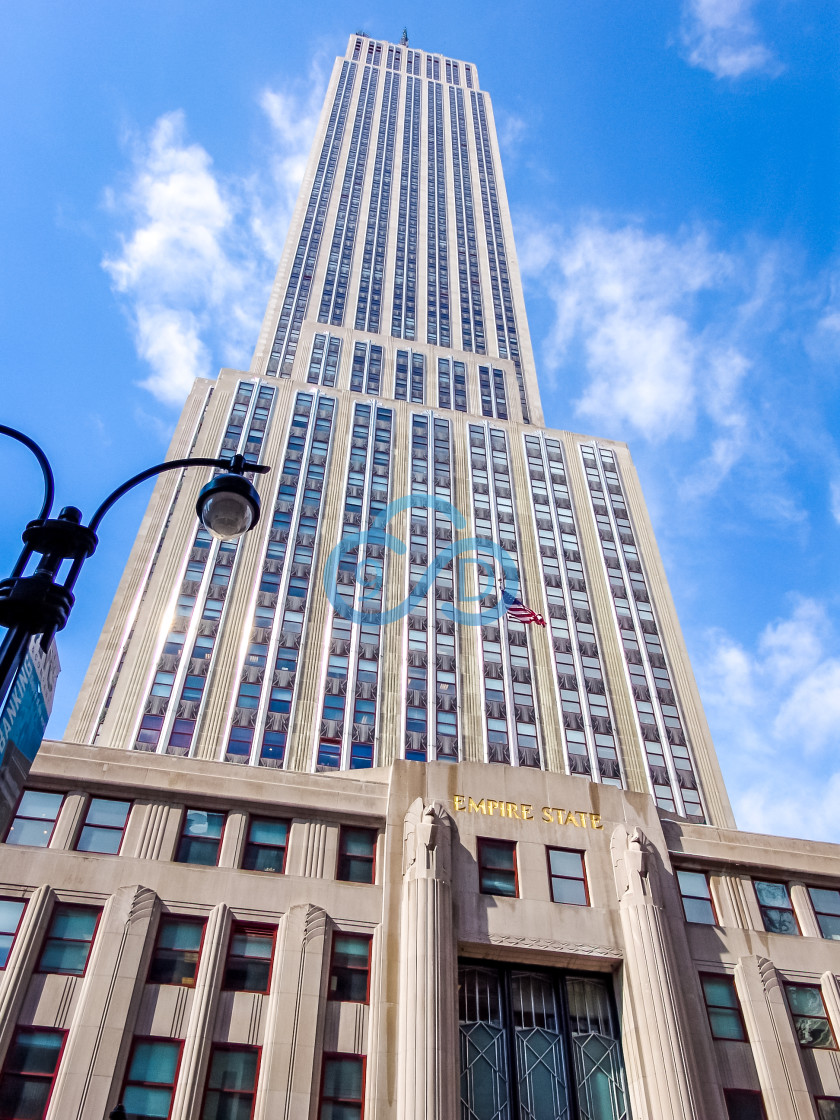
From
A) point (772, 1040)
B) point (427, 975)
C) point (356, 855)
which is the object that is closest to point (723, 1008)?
point (772, 1040)

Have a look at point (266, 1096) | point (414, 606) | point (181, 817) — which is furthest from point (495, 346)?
point (266, 1096)

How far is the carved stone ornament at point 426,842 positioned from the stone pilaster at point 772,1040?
11.1 m

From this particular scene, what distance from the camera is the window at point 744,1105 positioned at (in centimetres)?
2761

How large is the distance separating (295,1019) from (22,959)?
8419 mm

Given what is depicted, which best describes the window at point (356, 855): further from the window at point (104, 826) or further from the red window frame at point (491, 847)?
the window at point (104, 826)

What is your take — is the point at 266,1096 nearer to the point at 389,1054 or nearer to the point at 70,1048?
the point at 389,1054

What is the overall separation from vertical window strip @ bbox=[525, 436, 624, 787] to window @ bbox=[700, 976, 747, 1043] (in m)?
33.3

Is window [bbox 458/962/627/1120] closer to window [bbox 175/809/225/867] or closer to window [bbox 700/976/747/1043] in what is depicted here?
window [bbox 700/976/747/1043]

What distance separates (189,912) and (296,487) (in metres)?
56.9

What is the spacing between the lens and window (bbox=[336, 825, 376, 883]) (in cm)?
3158

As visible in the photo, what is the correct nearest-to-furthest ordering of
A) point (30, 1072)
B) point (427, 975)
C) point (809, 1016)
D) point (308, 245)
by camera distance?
1. point (30, 1072)
2. point (427, 975)
3. point (809, 1016)
4. point (308, 245)

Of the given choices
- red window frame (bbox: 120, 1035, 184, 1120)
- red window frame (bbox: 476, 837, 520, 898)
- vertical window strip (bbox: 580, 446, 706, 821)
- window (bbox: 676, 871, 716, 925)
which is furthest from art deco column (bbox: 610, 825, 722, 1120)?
vertical window strip (bbox: 580, 446, 706, 821)

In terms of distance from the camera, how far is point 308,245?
426 feet

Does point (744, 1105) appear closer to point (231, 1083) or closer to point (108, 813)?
point (231, 1083)
